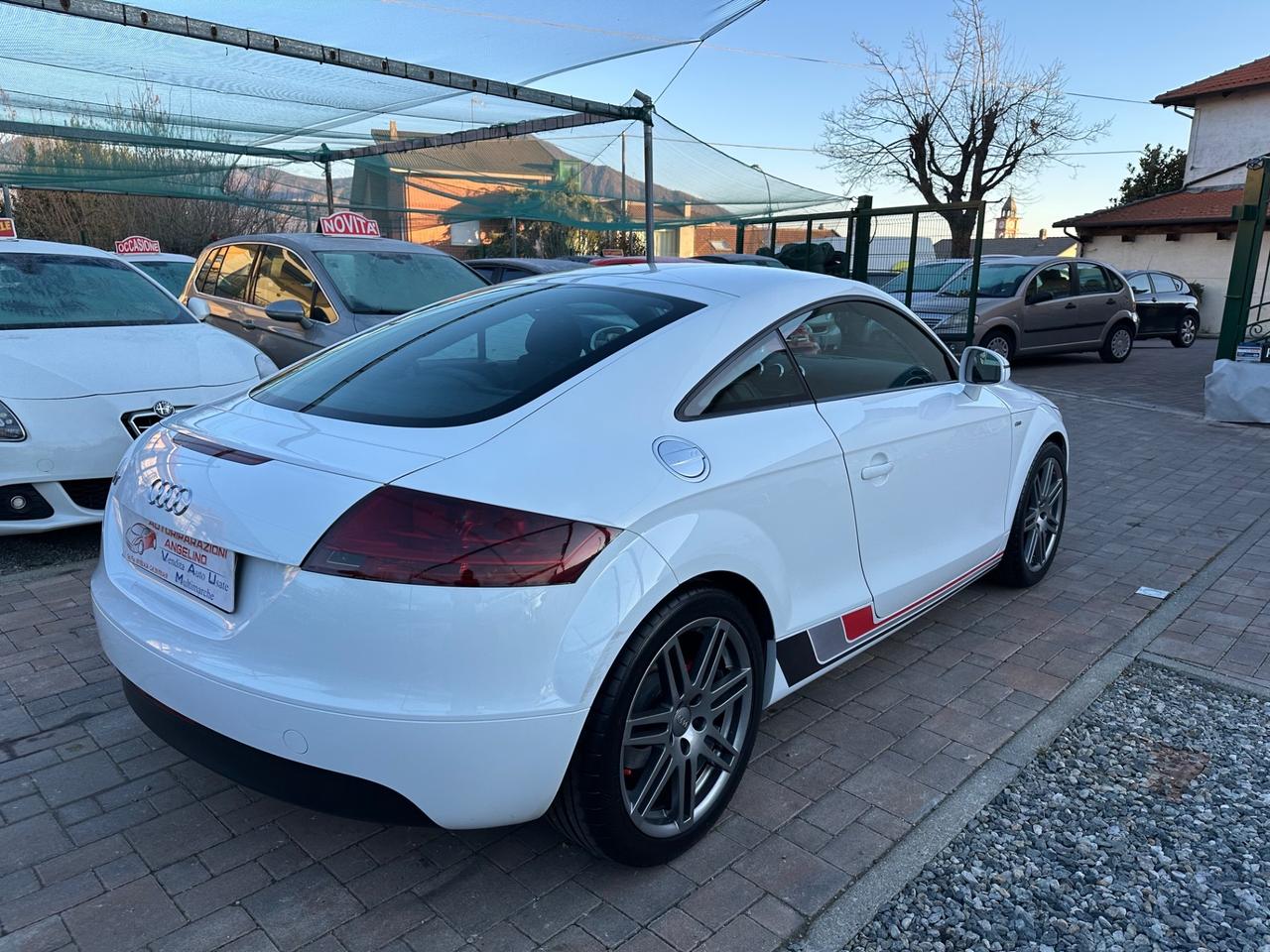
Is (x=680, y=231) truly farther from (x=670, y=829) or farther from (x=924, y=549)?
(x=670, y=829)

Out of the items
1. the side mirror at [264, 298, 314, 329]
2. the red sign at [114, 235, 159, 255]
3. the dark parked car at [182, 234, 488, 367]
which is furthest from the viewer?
the red sign at [114, 235, 159, 255]

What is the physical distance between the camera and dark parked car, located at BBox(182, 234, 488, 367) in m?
6.74

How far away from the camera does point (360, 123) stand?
11.5m

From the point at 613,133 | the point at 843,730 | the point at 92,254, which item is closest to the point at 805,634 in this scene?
the point at 843,730

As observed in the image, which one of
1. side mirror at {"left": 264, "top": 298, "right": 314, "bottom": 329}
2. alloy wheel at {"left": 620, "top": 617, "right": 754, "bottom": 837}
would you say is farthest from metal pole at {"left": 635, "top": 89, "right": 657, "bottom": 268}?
alloy wheel at {"left": 620, "top": 617, "right": 754, "bottom": 837}

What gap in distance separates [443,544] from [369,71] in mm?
6166

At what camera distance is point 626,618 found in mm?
2133

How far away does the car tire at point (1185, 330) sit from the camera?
18.0 meters

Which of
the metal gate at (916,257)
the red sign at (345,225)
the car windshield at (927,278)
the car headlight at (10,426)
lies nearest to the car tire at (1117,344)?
the metal gate at (916,257)

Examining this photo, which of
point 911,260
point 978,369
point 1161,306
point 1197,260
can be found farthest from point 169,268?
point 1197,260

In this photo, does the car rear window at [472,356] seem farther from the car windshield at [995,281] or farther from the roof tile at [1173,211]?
the roof tile at [1173,211]

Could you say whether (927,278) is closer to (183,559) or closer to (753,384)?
(753,384)

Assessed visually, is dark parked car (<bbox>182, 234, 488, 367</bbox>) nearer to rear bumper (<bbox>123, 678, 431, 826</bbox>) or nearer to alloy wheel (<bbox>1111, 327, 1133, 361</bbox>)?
rear bumper (<bbox>123, 678, 431, 826</bbox>)

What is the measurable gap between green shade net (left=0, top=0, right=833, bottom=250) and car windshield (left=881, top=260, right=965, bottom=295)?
3.83 m
